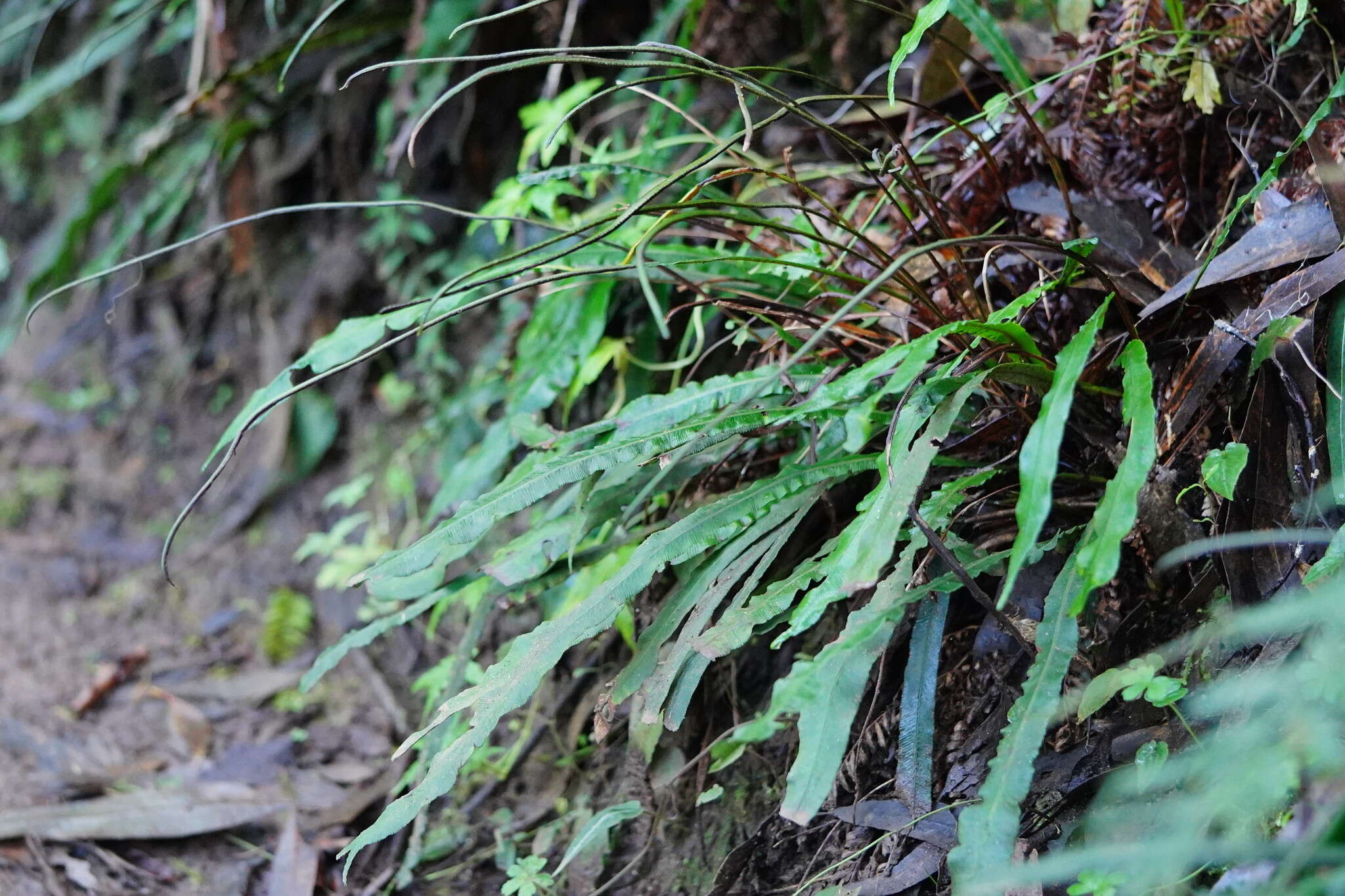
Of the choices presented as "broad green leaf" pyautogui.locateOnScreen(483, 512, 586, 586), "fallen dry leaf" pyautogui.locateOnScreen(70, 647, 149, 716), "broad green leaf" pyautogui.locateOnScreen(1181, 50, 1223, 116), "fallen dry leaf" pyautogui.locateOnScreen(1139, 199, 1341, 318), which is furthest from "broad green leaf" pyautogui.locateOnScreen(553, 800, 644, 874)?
"fallen dry leaf" pyautogui.locateOnScreen(70, 647, 149, 716)

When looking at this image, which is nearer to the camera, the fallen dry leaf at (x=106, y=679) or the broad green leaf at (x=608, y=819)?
the broad green leaf at (x=608, y=819)

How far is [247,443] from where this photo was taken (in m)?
2.48

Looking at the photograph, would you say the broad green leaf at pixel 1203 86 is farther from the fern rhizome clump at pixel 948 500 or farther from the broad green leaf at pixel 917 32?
the broad green leaf at pixel 917 32

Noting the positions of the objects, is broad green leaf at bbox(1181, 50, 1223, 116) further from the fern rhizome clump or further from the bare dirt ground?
the bare dirt ground

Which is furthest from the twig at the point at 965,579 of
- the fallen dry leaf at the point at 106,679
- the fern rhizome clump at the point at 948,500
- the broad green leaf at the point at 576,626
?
the fallen dry leaf at the point at 106,679

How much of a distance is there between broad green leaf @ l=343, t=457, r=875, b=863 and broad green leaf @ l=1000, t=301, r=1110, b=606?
288 mm

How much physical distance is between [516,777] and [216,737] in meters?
0.67

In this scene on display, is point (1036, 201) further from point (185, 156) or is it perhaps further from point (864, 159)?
point (185, 156)

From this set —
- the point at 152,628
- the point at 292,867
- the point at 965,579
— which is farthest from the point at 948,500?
the point at 152,628

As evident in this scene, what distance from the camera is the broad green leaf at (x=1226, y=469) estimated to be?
2.92ft

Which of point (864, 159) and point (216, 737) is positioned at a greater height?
point (864, 159)

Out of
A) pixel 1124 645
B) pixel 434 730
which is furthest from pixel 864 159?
pixel 434 730

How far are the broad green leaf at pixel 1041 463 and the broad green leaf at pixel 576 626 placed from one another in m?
0.29

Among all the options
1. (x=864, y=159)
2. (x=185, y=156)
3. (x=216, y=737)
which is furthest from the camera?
(x=185, y=156)
